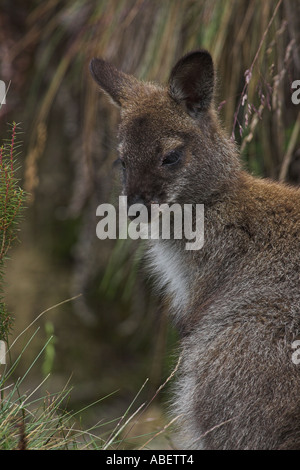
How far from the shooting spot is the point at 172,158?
137 inches

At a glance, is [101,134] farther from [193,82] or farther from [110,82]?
[193,82]

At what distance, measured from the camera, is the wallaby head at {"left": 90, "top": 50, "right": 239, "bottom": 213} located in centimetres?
342

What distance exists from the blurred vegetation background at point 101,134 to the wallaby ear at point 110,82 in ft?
1.20

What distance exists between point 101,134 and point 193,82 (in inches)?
74.0

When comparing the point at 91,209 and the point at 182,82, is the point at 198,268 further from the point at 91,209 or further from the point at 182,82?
the point at 91,209

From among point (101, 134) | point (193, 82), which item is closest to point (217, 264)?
point (193, 82)

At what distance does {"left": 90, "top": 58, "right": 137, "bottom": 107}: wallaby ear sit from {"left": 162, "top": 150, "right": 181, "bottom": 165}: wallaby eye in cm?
52

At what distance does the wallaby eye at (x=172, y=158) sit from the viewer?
3.46 m

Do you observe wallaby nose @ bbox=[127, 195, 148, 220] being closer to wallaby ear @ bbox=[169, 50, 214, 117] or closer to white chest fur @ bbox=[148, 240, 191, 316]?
white chest fur @ bbox=[148, 240, 191, 316]

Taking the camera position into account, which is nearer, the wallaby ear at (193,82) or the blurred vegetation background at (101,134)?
the wallaby ear at (193,82)

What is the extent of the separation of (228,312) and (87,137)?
7.57 feet

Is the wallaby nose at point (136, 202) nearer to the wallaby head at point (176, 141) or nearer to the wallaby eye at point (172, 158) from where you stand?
the wallaby head at point (176, 141)

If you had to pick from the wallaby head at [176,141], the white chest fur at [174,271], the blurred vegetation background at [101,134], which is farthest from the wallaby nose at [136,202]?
the blurred vegetation background at [101,134]

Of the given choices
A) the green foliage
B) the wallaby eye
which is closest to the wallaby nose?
the wallaby eye
